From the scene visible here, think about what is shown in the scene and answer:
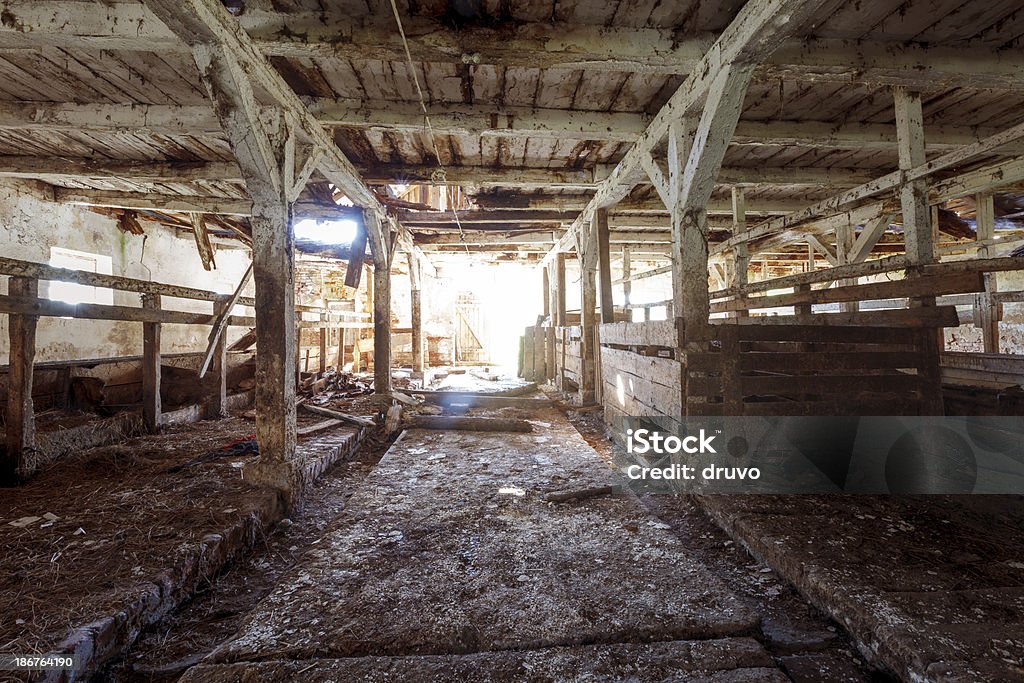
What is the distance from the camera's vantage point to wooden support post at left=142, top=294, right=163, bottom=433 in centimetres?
471

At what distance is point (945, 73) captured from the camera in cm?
327

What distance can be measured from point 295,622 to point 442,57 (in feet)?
12.4

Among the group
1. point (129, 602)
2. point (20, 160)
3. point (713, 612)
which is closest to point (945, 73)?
point (713, 612)

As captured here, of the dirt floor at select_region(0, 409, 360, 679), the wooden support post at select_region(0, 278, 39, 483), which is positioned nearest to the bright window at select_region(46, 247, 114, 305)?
the wooden support post at select_region(0, 278, 39, 483)

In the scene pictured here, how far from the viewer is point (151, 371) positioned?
4.75 m

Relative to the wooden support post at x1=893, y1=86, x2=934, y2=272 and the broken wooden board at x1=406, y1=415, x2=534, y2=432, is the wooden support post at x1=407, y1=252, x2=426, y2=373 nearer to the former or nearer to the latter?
the broken wooden board at x1=406, y1=415, x2=534, y2=432

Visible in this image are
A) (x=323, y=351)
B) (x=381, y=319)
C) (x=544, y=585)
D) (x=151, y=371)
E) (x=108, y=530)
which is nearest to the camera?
(x=544, y=585)

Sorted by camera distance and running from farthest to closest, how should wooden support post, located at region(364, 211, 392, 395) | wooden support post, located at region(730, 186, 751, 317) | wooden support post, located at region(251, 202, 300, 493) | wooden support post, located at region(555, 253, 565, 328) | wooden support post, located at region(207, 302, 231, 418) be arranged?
1. wooden support post, located at region(555, 253, 565, 328)
2. wooden support post, located at region(364, 211, 392, 395)
3. wooden support post, located at region(730, 186, 751, 317)
4. wooden support post, located at region(207, 302, 231, 418)
5. wooden support post, located at region(251, 202, 300, 493)

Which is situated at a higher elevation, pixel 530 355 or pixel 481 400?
pixel 530 355

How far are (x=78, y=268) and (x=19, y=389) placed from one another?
682 centimetres

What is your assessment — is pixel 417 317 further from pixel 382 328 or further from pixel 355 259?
pixel 355 259

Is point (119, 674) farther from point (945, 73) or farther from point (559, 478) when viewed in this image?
point (945, 73)

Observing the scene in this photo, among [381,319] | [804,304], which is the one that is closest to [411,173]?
[381,319]

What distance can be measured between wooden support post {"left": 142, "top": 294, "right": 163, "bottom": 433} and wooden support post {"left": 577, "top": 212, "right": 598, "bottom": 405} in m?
5.64
